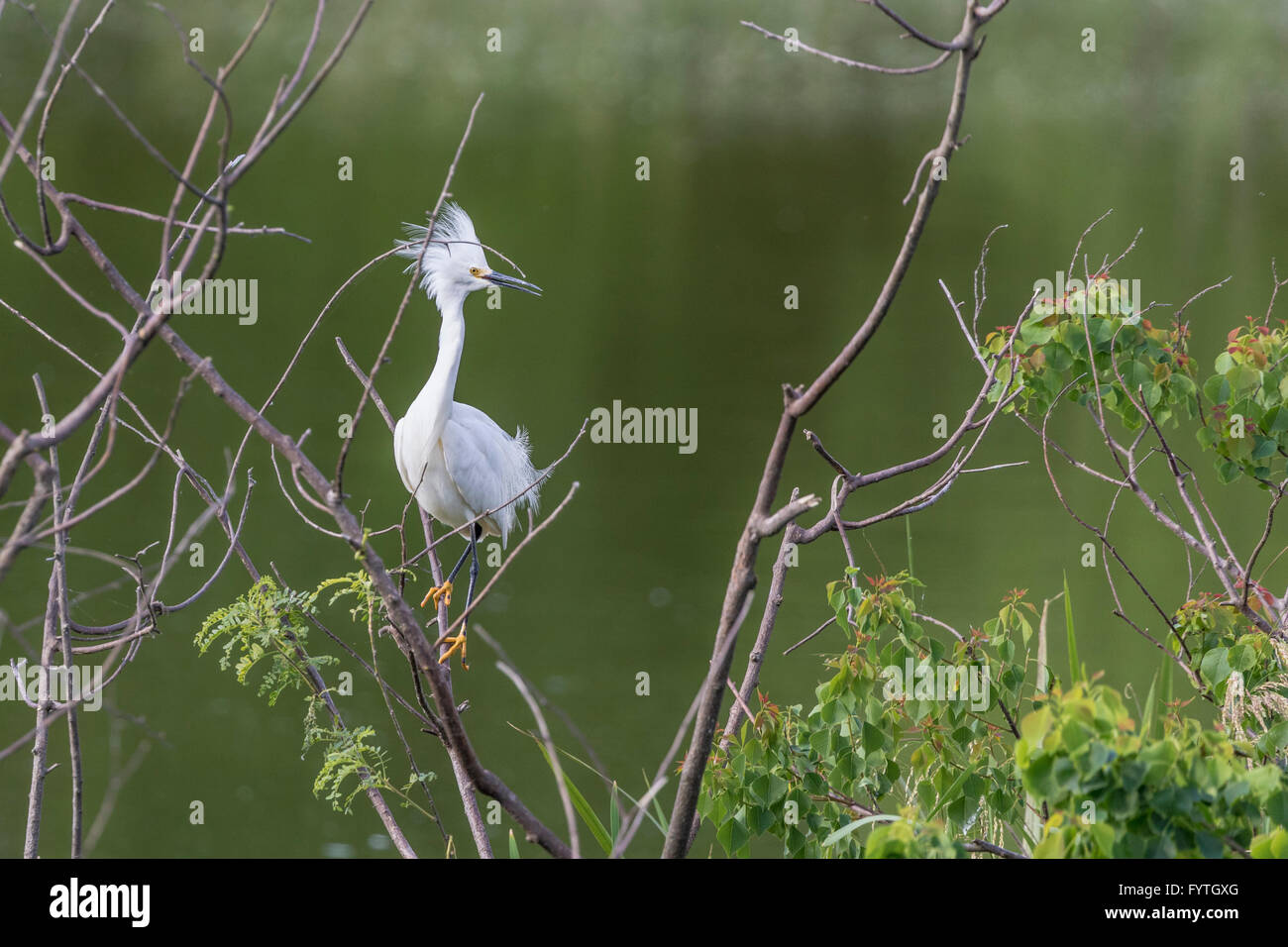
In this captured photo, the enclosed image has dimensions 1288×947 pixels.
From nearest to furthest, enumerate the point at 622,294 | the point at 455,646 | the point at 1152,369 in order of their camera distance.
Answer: the point at 1152,369 → the point at 455,646 → the point at 622,294

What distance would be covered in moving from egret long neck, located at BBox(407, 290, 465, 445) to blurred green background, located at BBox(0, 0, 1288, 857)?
1.67m

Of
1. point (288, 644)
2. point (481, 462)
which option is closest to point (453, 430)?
point (481, 462)

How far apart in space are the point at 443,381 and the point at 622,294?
34.9ft

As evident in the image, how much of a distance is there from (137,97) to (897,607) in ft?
61.1

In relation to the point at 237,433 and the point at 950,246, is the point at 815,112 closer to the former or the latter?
the point at 950,246

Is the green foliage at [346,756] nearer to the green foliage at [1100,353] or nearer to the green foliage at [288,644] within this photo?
the green foliage at [288,644]

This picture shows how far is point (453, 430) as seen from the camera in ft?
14.5

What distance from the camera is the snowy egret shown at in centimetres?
417

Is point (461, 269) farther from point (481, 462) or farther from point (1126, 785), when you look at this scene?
point (1126, 785)

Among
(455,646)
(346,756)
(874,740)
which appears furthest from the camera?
(455,646)

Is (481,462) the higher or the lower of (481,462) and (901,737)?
the higher

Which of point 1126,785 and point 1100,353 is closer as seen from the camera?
point 1126,785

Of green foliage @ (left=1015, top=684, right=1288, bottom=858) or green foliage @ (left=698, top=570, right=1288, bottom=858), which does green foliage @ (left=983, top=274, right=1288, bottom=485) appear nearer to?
green foliage @ (left=698, top=570, right=1288, bottom=858)
